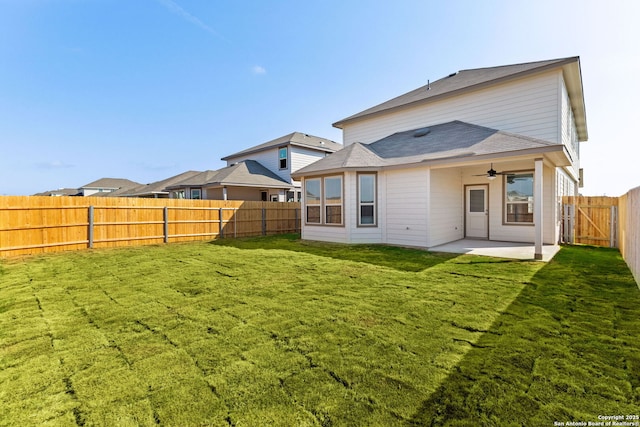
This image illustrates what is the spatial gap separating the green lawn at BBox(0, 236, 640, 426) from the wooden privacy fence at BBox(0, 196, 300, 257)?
14.2ft

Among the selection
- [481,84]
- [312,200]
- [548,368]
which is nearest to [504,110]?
[481,84]

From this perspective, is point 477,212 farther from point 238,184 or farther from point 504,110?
point 238,184

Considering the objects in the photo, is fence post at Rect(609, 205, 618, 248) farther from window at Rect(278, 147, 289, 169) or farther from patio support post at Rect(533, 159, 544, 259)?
window at Rect(278, 147, 289, 169)

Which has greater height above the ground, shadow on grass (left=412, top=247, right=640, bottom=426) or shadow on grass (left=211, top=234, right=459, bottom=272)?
shadow on grass (left=211, top=234, right=459, bottom=272)

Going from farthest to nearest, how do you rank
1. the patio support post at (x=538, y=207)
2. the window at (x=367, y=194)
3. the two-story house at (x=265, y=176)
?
the two-story house at (x=265, y=176) → the window at (x=367, y=194) → the patio support post at (x=538, y=207)

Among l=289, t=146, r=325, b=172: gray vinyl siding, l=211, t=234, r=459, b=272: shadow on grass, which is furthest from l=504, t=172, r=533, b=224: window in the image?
l=289, t=146, r=325, b=172: gray vinyl siding

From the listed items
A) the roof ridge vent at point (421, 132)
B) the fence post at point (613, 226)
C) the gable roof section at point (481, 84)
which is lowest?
the fence post at point (613, 226)

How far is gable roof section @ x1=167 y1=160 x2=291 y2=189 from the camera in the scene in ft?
60.2

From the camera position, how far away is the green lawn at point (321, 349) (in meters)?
2.01

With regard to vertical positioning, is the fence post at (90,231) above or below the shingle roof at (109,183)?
below

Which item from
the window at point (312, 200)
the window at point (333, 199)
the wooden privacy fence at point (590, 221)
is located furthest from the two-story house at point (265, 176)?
the wooden privacy fence at point (590, 221)

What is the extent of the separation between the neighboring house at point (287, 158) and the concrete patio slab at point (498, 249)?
12.9 meters

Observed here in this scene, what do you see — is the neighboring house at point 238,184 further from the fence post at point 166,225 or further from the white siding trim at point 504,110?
the white siding trim at point 504,110

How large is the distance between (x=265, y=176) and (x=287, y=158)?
2.12m
